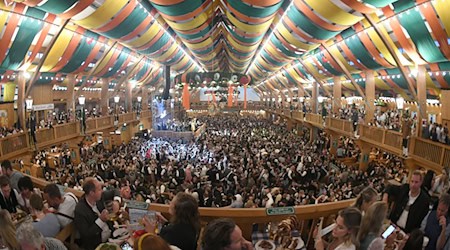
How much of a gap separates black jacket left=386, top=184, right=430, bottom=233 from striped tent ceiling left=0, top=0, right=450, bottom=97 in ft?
23.4

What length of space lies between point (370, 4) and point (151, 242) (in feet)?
31.8

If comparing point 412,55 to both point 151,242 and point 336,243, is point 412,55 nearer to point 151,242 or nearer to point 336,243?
point 336,243

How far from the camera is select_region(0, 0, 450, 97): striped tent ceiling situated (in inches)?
425

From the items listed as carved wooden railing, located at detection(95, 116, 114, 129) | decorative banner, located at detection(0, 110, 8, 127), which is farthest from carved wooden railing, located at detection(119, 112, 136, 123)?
decorative banner, located at detection(0, 110, 8, 127)

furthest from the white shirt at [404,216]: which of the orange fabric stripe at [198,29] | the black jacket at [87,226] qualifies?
the orange fabric stripe at [198,29]

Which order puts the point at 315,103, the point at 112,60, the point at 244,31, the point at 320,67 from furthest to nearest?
1. the point at 315,103
2. the point at 320,67
3. the point at 112,60
4. the point at 244,31

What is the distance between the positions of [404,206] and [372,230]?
148 centimetres

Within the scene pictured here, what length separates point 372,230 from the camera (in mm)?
2639

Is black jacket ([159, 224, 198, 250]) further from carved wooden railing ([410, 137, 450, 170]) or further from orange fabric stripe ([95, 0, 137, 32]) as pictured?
orange fabric stripe ([95, 0, 137, 32])

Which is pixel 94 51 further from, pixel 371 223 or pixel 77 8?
pixel 371 223

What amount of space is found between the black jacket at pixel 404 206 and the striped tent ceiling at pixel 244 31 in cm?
714

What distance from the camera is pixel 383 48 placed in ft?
45.9

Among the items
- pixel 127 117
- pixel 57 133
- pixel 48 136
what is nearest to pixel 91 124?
pixel 57 133

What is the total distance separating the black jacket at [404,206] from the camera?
3688 mm
